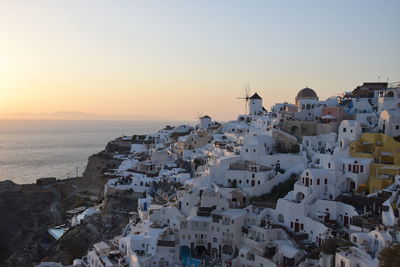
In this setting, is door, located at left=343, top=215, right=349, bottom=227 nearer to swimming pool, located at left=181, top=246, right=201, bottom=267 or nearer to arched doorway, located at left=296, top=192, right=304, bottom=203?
arched doorway, located at left=296, top=192, right=304, bottom=203

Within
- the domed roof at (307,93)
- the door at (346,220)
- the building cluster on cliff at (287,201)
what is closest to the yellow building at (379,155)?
the building cluster on cliff at (287,201)

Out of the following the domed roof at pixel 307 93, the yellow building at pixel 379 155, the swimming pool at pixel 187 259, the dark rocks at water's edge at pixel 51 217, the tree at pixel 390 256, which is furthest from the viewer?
the domed roof at pixel 307 93

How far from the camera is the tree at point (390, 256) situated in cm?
1619

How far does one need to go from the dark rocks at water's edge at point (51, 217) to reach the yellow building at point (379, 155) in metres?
19.0

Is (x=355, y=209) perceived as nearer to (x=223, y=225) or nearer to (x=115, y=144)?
(x=223, y=225)

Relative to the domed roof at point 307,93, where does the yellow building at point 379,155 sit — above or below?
below

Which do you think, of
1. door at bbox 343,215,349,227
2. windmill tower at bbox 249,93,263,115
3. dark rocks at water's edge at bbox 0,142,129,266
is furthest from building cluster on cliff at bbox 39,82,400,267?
windmill tower at bbox 249,93,263,115

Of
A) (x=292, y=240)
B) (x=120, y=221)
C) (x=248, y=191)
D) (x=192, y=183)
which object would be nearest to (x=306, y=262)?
(x=292, y=240)

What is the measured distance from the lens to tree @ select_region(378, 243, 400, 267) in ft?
53.1

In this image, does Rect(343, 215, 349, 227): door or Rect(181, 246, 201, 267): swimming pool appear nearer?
Rect(343, 215, 349, 227): door

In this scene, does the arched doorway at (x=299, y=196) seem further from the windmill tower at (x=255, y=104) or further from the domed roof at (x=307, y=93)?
the windmill tower at (x=255, y=104)

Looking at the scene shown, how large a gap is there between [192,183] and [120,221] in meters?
8.47

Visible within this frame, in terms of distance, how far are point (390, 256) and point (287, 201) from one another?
27.6ft

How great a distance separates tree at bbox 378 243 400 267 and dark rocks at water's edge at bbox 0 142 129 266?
71.2 feet
